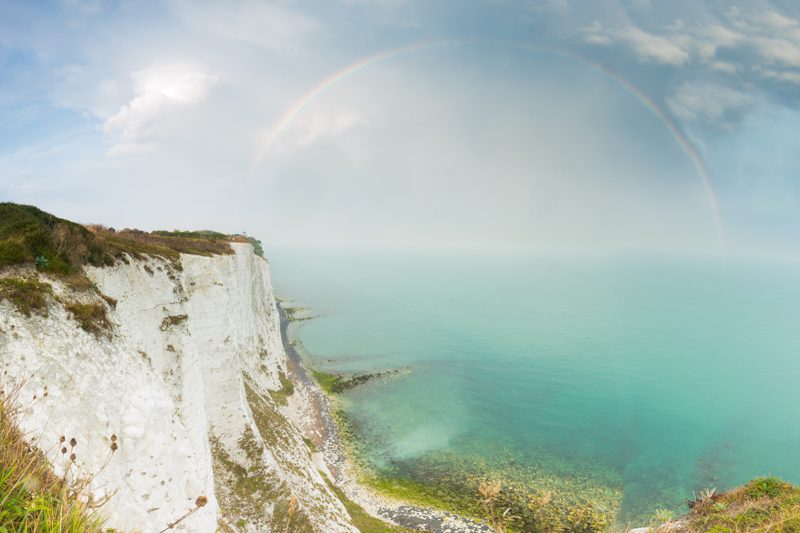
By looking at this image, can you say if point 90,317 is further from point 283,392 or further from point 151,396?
point 283,392

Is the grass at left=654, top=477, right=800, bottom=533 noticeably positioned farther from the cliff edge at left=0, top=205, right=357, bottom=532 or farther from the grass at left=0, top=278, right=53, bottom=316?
the grass at left=0, top=278, right=53, bottom=316

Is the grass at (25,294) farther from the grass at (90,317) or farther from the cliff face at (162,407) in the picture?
the grass at (90,317)

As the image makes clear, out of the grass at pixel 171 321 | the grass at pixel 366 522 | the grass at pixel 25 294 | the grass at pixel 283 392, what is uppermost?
the grass at pixel 25 294

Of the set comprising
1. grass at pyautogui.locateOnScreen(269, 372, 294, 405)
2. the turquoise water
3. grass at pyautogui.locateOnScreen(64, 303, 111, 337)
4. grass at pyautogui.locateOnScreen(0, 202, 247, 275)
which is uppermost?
grass at pyautogui.locateOnScreen(0, 202, 247, 275)

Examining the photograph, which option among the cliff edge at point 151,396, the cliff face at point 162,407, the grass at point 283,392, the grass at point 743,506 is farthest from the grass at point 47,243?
the grass at point 743,506

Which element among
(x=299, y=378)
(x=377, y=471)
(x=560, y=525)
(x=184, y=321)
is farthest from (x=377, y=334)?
(x=184, y=321)

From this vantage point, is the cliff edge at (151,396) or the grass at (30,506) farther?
the cliff edge at (151,396)

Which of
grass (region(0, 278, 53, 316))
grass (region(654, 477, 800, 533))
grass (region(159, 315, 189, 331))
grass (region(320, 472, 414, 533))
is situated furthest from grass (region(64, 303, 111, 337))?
grass (region(654, 477, 800, 533))
